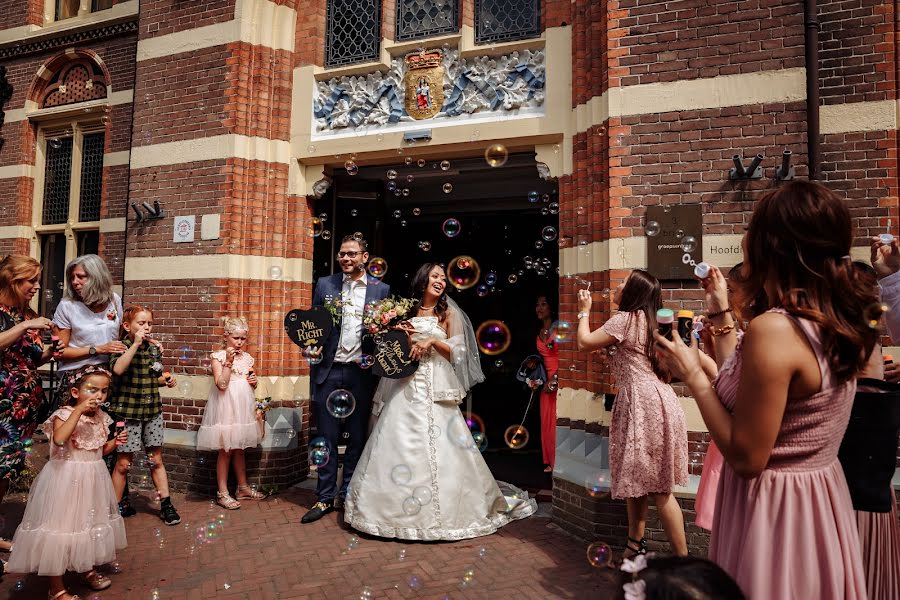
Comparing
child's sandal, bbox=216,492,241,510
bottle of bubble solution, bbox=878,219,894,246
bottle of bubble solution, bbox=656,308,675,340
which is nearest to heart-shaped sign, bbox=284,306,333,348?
child's sandal, bbox=216,492,241,510

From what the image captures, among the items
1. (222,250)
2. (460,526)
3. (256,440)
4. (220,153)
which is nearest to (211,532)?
(256,440)

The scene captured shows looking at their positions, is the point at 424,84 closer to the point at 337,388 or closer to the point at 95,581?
the point at 337,388

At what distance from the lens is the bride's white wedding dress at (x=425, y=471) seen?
15.6ft

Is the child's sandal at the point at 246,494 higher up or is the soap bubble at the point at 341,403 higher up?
the soap bubble at the point at 341,403

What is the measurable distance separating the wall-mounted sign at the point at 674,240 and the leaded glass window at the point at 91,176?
781cm

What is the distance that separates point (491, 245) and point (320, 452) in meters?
5.95

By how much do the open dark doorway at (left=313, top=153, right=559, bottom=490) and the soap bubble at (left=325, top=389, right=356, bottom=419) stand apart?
341 centimetres

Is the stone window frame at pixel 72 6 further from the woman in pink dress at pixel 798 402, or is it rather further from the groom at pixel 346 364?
the woman in pink dress at pixel 798 402

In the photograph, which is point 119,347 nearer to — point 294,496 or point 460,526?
point 294,496

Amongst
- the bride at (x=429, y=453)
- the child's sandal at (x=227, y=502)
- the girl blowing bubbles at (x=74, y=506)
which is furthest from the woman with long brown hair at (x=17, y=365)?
the bride at (x=429, y=453)

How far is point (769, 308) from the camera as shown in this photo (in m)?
1.77

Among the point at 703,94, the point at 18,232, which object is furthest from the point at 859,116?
the point at 18,232

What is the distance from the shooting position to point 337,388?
5.58 m

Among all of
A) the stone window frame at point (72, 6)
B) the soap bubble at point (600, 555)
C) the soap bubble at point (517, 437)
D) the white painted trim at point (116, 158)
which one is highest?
the stone window frame at point (72, 6)
